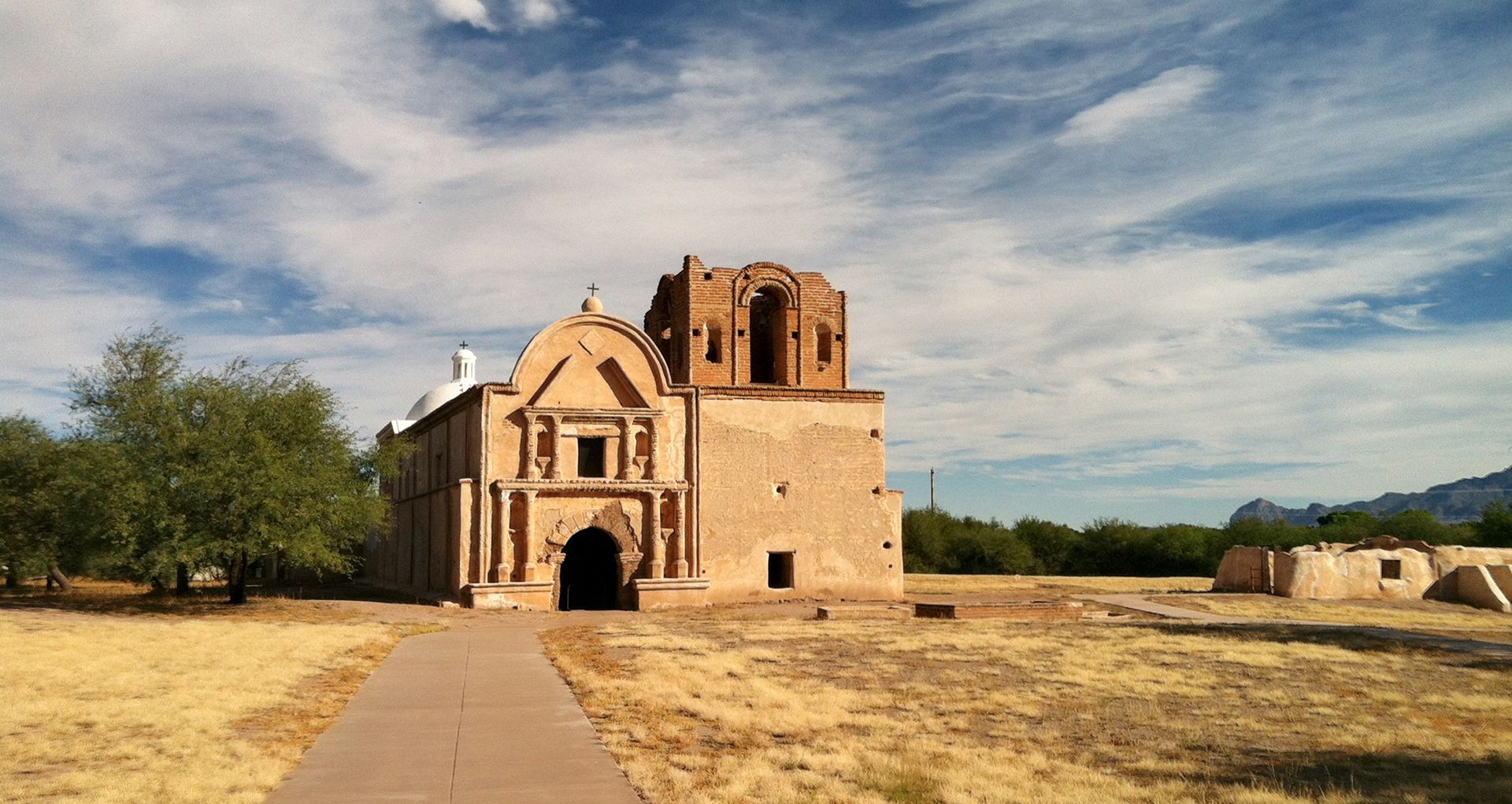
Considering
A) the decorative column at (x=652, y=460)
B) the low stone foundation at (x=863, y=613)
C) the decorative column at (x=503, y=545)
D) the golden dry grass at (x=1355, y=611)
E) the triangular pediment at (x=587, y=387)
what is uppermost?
the triangular pediment at (x=587, y=387)

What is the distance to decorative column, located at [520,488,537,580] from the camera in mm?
28641

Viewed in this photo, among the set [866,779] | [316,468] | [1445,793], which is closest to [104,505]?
[316,468]

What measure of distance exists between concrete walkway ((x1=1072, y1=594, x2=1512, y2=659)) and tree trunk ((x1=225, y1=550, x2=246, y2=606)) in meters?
22.1

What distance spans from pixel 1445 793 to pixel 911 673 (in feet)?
25.9

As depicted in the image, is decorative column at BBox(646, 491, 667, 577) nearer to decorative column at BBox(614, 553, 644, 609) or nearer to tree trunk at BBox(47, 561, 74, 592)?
decorative column at BBox(614, 553, 644, 609)

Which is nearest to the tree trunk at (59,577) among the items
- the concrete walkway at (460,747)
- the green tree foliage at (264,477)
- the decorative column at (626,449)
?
the green tree foliage at (264,477)

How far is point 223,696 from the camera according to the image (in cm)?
1301

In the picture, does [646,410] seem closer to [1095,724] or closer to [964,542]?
[1095,724]

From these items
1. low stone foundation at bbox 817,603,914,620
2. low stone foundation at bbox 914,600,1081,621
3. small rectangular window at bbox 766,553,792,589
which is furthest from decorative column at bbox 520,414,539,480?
low stone foundation at bbox 914,600,1081,621

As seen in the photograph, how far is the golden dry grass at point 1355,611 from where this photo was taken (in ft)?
89.4

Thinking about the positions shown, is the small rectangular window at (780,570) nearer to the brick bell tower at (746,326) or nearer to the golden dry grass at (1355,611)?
the brick bell tower at (746,326)

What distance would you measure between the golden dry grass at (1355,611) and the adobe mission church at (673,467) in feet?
28.5

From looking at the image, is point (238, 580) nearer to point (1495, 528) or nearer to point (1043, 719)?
point (1043, 719)

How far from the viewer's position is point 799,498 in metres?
31.8
